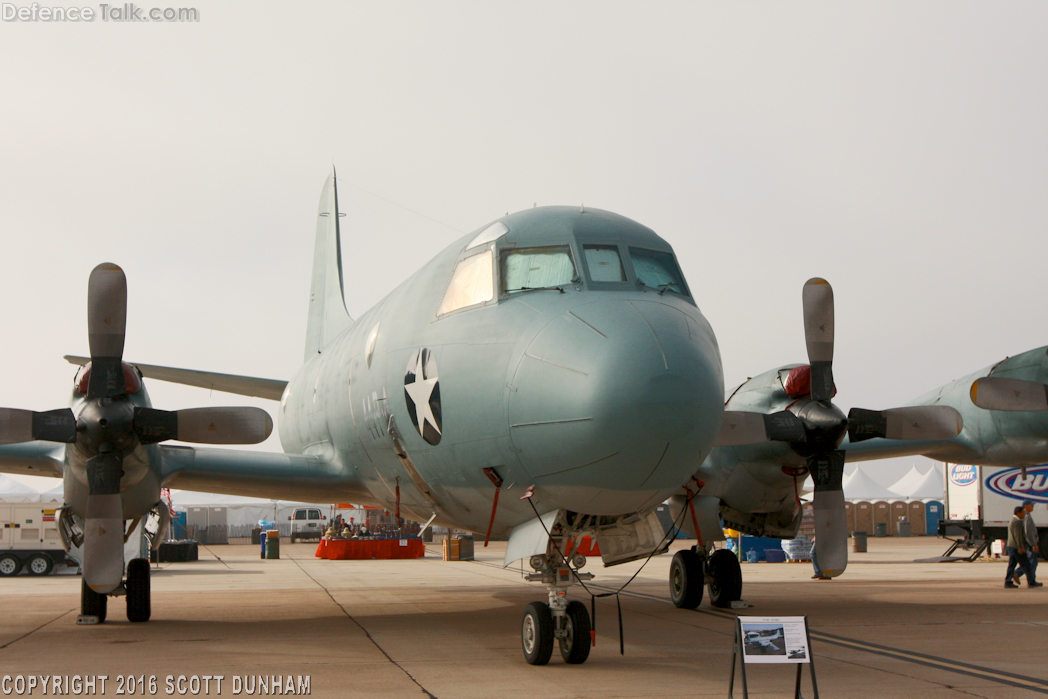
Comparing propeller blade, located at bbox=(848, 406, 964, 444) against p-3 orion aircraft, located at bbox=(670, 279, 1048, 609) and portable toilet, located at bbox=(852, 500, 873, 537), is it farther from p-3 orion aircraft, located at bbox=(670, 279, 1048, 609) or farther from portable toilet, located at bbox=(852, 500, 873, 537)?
portable toilet, located at bbox=(852, 500, 873, 537)

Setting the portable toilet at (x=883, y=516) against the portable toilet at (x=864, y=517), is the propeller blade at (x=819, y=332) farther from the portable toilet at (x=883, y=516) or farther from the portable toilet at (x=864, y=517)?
the portable toilet at (x=883, y=516)

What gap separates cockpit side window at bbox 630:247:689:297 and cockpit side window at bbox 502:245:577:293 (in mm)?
649

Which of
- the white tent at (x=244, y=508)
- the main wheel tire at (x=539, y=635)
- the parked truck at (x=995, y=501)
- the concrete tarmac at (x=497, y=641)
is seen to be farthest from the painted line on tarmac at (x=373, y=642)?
the white tent at (x=244, y=508)

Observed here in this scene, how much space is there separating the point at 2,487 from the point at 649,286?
1841 inches

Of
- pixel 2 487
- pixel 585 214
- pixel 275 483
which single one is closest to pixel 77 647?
pixel 275 483

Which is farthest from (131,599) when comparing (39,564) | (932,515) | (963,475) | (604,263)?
(932,515)

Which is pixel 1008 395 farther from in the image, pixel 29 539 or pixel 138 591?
pixel 29 539

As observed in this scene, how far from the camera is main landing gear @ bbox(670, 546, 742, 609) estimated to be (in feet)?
46.3

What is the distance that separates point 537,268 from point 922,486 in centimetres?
5844

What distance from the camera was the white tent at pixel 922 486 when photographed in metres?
59.4

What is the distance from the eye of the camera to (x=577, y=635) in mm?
8227

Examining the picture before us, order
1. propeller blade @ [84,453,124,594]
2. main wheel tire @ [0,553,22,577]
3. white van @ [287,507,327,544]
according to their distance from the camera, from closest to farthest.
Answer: propeller blade @ [84,453,124,594] → main wheel tire @ [0,553,22,577] → white van @ [287,507,327,544]

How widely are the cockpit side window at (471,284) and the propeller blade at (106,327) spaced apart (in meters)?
3.64

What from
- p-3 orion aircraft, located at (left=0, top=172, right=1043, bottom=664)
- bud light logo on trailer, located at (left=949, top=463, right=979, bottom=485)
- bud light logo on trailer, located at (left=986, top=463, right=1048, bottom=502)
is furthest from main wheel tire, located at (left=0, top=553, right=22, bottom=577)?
bud light logo on trailer, located at (left=986, top=463, right=1048, bottom=502)
